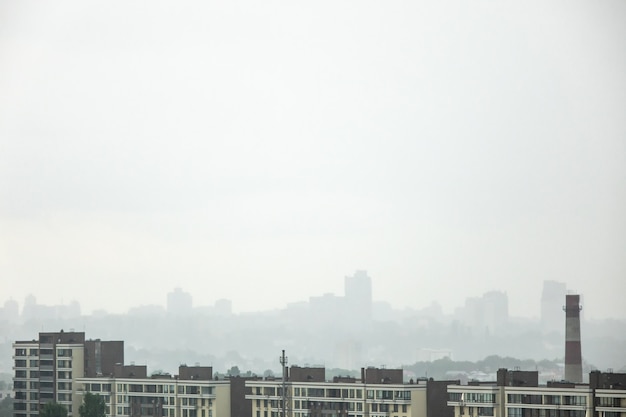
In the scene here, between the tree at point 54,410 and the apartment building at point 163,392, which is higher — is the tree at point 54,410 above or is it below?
below

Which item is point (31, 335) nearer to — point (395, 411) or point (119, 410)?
point (119, 410)

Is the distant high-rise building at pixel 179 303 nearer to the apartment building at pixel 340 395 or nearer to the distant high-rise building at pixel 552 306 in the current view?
the distant high-rise building at pixel 552 306

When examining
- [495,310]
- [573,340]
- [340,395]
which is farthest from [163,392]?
[495,310]

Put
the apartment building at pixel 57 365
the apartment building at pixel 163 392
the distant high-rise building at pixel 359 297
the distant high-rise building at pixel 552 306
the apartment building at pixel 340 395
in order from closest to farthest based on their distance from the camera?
the apartment building at pixel 340 395, the apartment building at pixel 163 392, the apartment building at pixel 57 365, the distant high-rise building at pixel 552 306, the distant high-rise building at pixel 359 297

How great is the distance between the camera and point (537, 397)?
91.7 ft

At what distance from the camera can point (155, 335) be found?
4968 inches

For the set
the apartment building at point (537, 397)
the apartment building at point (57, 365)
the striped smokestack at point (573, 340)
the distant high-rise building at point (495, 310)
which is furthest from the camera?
the distant high-rise building at point (495, 310)

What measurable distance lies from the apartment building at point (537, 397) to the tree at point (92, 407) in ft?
37.7

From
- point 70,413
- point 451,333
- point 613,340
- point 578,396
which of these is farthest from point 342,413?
point 451,333

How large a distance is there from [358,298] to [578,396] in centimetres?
9670

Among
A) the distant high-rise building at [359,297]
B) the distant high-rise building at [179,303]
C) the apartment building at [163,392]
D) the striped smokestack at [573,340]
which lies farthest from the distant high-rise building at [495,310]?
the apartment building at [163,392]

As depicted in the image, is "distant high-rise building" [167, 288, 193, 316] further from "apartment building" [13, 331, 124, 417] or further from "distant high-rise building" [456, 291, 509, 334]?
"apartment building" [13, 331, 124, 417]

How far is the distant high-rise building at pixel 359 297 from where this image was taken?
123938 millimetres

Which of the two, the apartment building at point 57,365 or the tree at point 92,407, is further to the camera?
the apartment building at point 57,365
